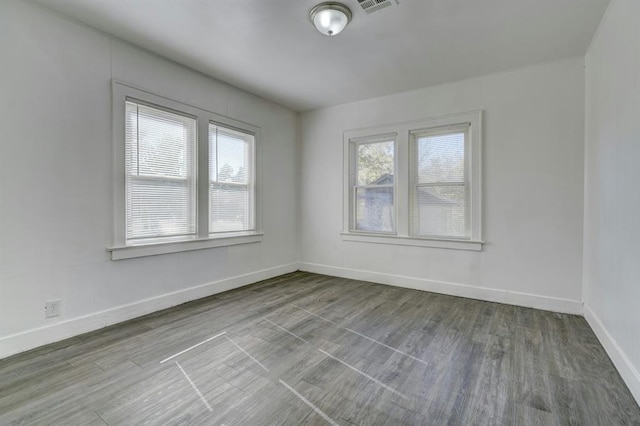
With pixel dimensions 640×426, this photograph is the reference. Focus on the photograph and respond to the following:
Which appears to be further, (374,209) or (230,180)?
(374,209)

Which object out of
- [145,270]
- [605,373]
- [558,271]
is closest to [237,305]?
[145,270]

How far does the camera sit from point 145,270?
316 cm

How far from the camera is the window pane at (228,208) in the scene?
3.95 meters

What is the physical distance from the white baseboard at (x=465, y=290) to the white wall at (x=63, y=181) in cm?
248

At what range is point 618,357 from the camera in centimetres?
A: 213

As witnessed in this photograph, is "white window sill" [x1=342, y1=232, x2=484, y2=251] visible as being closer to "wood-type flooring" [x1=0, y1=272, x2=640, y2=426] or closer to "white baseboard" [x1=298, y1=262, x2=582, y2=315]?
"white baseboard" [x1=298, y1=262, x2=582, y2=315]

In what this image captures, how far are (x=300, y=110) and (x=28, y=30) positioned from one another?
11.3ft

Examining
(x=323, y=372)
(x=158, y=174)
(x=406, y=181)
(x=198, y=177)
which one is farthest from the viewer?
(x=406, y=181)

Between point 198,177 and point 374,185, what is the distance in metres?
2.54

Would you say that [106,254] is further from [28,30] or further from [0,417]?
[28,30]

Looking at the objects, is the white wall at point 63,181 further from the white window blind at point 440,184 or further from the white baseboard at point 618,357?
the white baseboard at point 618,357

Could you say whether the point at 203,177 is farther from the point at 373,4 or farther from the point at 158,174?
the point at 373,4

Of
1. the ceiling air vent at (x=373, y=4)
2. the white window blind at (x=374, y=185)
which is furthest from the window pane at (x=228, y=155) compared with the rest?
the ceiling air vent at (x=373, y=4)

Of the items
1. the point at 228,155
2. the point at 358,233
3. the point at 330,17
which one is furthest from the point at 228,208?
the point at 330,17
